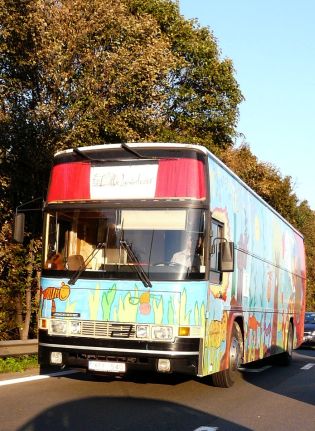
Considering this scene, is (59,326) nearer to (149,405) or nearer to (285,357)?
(149,405)

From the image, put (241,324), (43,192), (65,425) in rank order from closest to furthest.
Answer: (65,425) < (241,324) < (43,192)

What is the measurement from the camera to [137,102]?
1520 centimetres

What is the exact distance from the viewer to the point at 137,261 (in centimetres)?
852

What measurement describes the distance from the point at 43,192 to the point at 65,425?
8.81 m

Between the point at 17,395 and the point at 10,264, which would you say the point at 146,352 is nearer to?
the point at 17,395

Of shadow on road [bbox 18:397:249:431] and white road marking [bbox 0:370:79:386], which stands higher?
shadow on road [bbox 18:397:249:431]

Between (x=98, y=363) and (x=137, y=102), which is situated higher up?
(x=137, y=102)

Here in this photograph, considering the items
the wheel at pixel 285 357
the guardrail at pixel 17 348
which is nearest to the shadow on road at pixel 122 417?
the guardrail at pixel 17 348

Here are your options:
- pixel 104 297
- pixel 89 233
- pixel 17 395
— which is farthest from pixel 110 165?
pixel 17 395

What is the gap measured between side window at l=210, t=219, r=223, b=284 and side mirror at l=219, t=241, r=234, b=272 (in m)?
0.10

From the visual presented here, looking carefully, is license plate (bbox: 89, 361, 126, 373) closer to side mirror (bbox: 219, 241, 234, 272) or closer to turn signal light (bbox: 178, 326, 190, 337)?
turn signal light (bbox: 178, 326, 190, 337)

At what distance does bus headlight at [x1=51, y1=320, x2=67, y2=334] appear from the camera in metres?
8.73

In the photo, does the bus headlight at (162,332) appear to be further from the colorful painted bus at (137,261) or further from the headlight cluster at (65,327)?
the headlight cluster at (65,327)

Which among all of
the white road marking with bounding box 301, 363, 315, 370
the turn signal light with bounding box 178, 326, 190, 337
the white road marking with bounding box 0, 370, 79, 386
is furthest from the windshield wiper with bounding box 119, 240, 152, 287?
the white road marking with bounding box 301, 363, 315, 370
